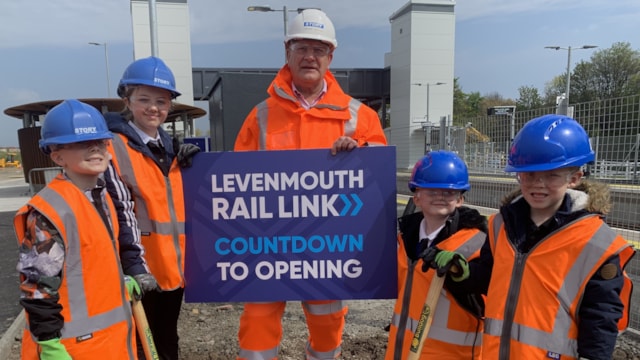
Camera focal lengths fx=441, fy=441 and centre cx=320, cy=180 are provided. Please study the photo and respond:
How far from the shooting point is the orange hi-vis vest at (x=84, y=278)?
191cm

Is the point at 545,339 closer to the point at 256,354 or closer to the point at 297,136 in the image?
the point at 256,354

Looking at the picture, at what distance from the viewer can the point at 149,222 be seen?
2469mm

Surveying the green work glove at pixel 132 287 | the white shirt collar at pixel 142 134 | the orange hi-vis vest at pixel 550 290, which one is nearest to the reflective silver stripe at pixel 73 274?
the green work glove at pixel 132 287

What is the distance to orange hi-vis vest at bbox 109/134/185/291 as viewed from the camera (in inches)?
94.7

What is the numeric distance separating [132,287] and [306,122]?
1.38 metres

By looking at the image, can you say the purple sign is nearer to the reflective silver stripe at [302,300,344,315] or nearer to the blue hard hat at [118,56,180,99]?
the reflective silver stripe at [302,300,344,315]

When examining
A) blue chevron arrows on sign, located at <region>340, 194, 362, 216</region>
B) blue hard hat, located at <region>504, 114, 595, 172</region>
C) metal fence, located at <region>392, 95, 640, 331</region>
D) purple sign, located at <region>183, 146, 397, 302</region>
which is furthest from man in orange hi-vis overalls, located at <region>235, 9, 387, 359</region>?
metal fence, located at <region>392, 95, 640, 331</region>

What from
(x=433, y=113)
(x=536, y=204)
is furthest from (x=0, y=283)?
(x=433, y=113)

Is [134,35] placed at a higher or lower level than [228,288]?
higher

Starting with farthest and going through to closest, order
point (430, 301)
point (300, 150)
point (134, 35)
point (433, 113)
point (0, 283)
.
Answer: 1. point (433, 113)
2. point (134, 35)
3. point (0, 283)
4. point (300, 150)
5. point (430, 301)

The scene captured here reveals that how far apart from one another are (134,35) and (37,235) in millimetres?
28239

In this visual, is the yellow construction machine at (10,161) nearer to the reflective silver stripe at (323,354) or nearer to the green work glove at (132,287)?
the reflective silver stripe at (323,354)

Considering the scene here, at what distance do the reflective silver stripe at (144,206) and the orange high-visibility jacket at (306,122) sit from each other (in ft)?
2.29

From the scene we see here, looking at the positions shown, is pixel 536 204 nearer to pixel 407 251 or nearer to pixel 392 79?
pixel 407 251
